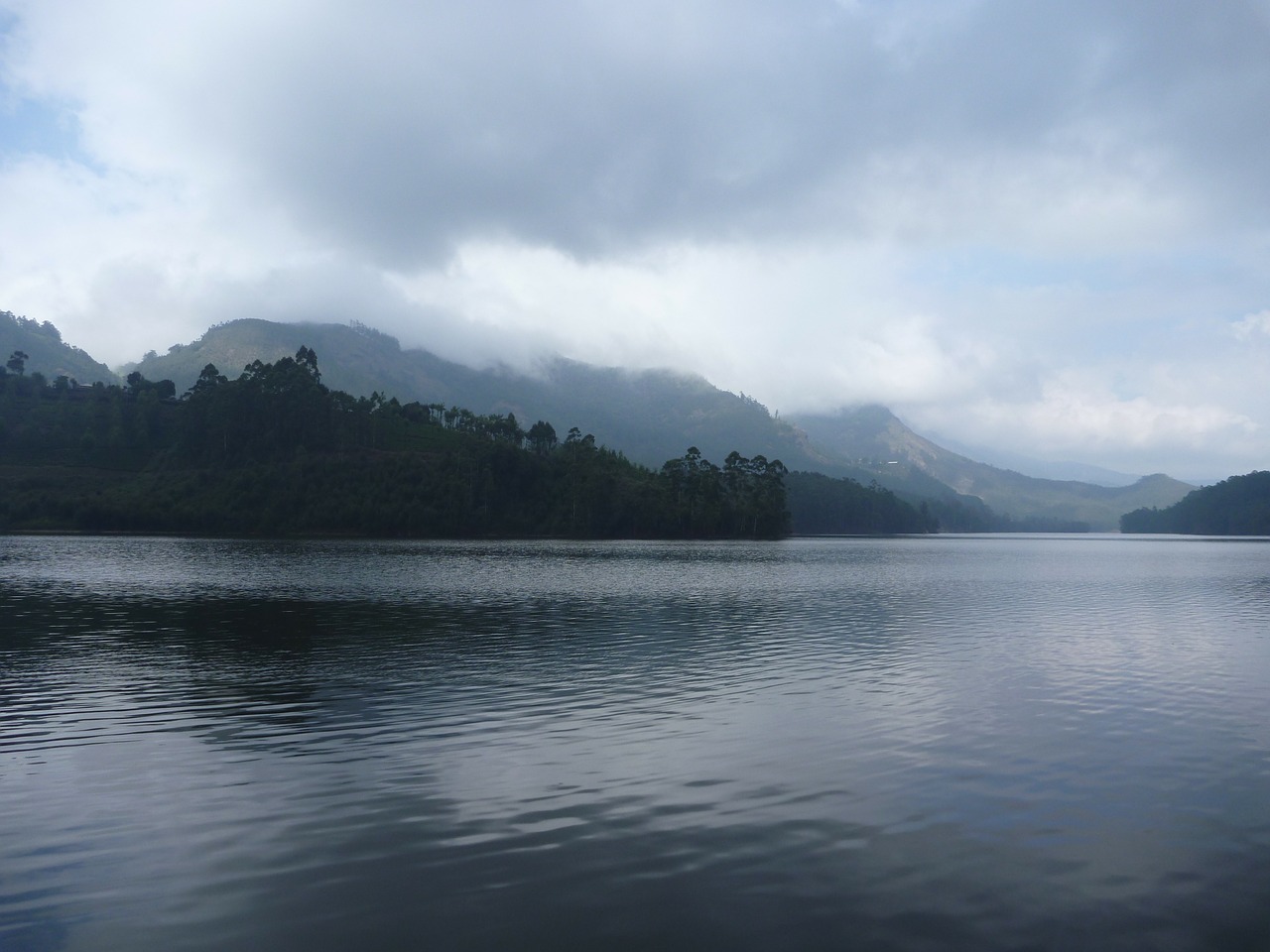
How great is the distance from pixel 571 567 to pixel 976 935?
98.9 meters

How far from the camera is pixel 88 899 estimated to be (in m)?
16.1

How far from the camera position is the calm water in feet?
51.0

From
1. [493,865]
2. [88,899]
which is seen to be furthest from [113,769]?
[493,865]

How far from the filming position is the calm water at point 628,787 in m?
15.5

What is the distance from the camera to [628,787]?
22844mm

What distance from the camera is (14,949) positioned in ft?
46.5

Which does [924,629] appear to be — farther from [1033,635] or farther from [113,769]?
[113,769]

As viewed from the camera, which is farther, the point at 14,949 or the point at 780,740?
the point at 780,740

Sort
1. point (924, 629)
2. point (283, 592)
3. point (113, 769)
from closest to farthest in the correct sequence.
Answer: point (113, 769), point (924, 629), point (283, 592)

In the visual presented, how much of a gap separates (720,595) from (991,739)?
49.8 meters

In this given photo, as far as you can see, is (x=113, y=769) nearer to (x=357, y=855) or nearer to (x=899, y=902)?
(x=357, y=855)

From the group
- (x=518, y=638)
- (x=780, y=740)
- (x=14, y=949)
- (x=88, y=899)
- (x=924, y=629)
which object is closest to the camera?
(x=14, y=949)

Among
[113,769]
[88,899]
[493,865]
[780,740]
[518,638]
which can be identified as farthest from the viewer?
[518,638]

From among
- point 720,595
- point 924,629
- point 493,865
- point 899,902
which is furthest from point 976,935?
point 720,595
